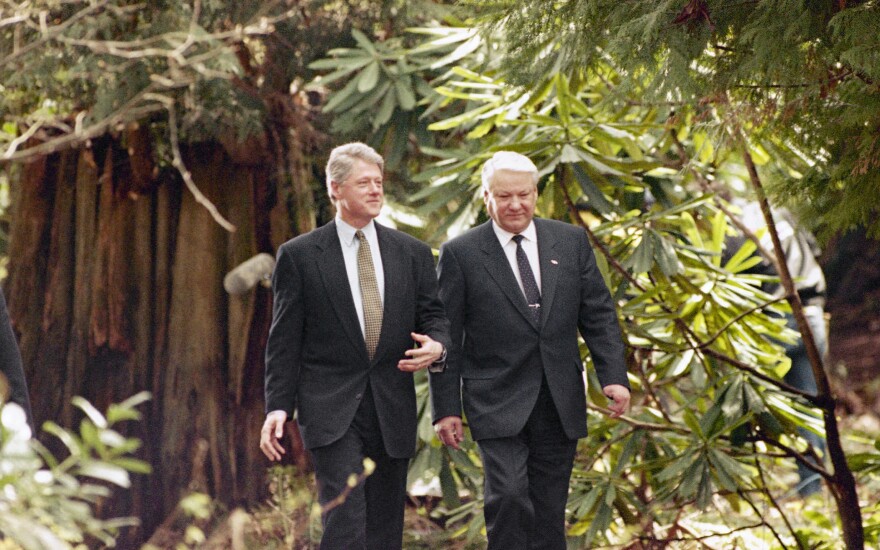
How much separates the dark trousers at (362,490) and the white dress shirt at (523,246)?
83cm

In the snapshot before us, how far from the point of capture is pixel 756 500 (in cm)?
881

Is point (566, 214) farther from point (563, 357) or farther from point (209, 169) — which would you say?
point (209, 169)

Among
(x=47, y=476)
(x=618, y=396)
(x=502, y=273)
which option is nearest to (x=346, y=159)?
(x=502, y=273)

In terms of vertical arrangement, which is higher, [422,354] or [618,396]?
[422,354]

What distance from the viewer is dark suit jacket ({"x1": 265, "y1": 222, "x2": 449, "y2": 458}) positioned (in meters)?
4.80

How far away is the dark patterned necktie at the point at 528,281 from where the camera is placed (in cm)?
500

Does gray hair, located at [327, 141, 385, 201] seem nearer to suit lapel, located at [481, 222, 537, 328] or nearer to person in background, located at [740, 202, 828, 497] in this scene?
suit lapel, located at [481, 222, 537, 328]

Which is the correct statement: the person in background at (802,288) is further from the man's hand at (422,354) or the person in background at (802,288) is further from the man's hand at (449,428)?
the man's hand at (422,354)

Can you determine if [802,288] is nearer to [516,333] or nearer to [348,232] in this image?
[516,333]

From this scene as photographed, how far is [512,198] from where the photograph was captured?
4.95 m

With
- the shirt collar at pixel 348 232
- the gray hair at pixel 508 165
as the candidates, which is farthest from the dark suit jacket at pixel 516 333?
the shirt collar at pixel 348 232

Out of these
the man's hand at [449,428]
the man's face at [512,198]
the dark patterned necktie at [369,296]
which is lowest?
the man's hand at [449,428]

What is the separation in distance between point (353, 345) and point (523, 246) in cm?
85

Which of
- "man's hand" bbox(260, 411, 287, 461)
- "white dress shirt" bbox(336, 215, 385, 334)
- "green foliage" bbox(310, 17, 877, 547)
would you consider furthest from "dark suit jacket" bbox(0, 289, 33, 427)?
"green foliage" bbox(310, 17, 877, 547)
